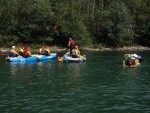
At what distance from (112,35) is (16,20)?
18054 mm

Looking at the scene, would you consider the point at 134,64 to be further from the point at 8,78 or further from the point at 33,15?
the point at 33,15

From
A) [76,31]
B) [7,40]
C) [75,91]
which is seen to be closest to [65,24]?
[76,31]

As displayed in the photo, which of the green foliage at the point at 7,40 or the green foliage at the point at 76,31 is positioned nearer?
the green foliage at the point at 7,40

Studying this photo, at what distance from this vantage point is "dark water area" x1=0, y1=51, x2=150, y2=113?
16.9 metres

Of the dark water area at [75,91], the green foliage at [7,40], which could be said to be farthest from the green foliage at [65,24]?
the dark water area at [75,91]

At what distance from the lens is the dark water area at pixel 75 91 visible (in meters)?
16.9

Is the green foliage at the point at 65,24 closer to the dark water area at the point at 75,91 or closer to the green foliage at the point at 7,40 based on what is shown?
the green foliage at the point at 7,40

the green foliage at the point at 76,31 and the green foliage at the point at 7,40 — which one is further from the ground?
the green foliage at the point at 76,31

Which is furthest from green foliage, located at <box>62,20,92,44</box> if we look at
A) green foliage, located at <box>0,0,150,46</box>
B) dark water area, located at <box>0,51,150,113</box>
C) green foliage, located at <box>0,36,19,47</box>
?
dark water area, located at <box>0,51,150,113</box>

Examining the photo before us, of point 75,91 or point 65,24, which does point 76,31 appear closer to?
point 65,24

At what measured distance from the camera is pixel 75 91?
2086 cm

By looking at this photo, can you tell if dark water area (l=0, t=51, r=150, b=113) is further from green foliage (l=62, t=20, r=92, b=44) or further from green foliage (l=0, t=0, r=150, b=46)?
green foliage (l=0, t=0, r=150, b=46)

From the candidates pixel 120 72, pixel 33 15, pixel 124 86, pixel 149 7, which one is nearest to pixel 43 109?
pixel 124 86

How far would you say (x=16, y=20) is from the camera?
66062 millimetres
